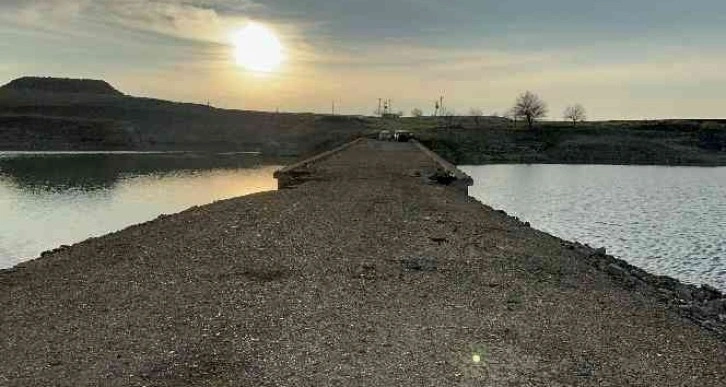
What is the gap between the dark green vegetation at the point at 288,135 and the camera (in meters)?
93.7

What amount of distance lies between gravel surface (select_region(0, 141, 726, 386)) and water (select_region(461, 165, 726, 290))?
17.9 feet

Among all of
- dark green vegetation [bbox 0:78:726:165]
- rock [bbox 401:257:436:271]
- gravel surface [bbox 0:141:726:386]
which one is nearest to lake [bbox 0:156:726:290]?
gravel surface [bbox 0:141:726:386]

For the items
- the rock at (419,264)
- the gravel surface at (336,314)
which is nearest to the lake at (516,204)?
the gravel surface at (336,314)

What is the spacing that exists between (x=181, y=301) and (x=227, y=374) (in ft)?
10.9

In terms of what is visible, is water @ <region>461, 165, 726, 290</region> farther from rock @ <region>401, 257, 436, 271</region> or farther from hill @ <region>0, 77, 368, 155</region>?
hill @ <region>0, 77, 368, 155</region>

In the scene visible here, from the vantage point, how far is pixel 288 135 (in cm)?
12188

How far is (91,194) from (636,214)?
3113cm

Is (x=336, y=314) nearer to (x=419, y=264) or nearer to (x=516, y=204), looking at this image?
(x=419, y=264)

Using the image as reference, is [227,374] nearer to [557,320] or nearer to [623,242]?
[557,320]

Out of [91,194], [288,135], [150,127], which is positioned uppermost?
[150,127]

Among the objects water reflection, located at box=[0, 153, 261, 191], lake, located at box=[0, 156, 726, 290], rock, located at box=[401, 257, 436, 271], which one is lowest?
water reflection, located at box=[0, 153, 261, 191]

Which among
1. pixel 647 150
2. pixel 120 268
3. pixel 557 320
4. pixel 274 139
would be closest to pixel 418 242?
pixel 557 320

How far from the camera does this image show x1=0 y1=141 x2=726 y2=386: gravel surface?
796 cm

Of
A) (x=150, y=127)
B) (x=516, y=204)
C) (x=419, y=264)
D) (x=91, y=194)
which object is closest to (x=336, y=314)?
(x=419, y=264)
